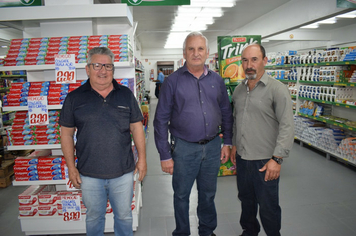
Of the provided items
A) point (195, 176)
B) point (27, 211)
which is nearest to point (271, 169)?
point (195, 176)

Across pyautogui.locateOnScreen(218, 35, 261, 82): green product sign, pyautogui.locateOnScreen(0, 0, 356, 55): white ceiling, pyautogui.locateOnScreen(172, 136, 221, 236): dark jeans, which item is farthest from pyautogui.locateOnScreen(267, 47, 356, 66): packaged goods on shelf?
pyautogui.locateOnScreen(172, 136, 221, 236): dark jeans

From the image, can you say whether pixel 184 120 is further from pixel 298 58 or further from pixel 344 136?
pixel 298 58

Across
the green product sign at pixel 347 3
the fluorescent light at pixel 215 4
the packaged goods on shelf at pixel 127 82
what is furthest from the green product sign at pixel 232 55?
the fluorescent light at pixel 215 4

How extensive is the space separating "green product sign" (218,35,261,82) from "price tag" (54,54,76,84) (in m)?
2.62

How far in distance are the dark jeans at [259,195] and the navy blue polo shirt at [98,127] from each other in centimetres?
112

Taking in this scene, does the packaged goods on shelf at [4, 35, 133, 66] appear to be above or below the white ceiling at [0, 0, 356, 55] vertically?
below

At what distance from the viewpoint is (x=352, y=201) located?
3.50 m

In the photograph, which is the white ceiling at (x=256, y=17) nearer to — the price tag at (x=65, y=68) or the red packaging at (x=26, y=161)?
the price tag at (x=65, y=68)

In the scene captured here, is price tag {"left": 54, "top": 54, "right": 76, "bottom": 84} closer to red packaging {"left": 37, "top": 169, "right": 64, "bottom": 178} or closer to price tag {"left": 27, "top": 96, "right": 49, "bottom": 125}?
price tag {"left": 27, "top": 96, "right": 49, "bottom": 125}

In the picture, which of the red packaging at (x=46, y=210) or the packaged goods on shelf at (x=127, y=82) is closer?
the packaged goods on shelf at (x=127, y=82)

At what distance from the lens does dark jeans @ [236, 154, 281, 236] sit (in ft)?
7.19

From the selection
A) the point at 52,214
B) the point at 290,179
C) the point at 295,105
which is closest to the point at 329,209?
the point at 290,179

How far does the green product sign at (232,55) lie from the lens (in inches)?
170

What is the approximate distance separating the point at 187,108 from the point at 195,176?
2.13 feet
